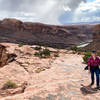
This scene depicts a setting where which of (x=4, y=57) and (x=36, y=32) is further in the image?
(x=36, y=32)

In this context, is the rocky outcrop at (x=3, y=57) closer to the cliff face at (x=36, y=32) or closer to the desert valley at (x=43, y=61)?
the desert valley at (x=43, y=61)

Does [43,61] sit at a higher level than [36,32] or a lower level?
lower

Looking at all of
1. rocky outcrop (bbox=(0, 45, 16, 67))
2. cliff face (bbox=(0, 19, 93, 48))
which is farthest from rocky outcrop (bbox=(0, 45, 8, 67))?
cliff face (bbox=(0, 19, 93, 48))

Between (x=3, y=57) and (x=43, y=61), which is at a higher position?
(x=43, y=61)

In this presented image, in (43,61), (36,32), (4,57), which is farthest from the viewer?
(36,32)

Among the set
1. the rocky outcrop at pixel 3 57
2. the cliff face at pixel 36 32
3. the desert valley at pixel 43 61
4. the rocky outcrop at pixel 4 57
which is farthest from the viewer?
the cliff face at pixel 36 32

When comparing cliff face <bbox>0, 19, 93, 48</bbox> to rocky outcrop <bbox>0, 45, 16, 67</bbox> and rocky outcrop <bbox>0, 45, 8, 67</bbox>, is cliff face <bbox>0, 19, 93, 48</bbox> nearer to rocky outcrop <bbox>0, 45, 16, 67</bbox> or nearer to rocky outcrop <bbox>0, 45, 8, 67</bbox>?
rocky outcrop <bbox>0, 45, 8, 67</bbox>

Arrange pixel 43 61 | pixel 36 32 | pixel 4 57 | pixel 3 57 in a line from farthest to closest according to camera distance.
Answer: pixel 36 32 → pixel 3 57 → pixel 4 57 → pixel 43 61

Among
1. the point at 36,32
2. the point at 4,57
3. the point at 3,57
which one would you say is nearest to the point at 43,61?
the point at 4,57

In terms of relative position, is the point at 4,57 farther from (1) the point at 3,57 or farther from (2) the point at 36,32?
(2) the point at 36,32

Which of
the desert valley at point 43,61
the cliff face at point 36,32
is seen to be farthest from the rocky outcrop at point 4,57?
the cliff face at point 36,32

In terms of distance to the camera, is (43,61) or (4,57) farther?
(4,57)

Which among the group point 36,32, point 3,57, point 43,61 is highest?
point 36,32

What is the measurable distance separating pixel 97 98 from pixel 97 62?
153 cm
